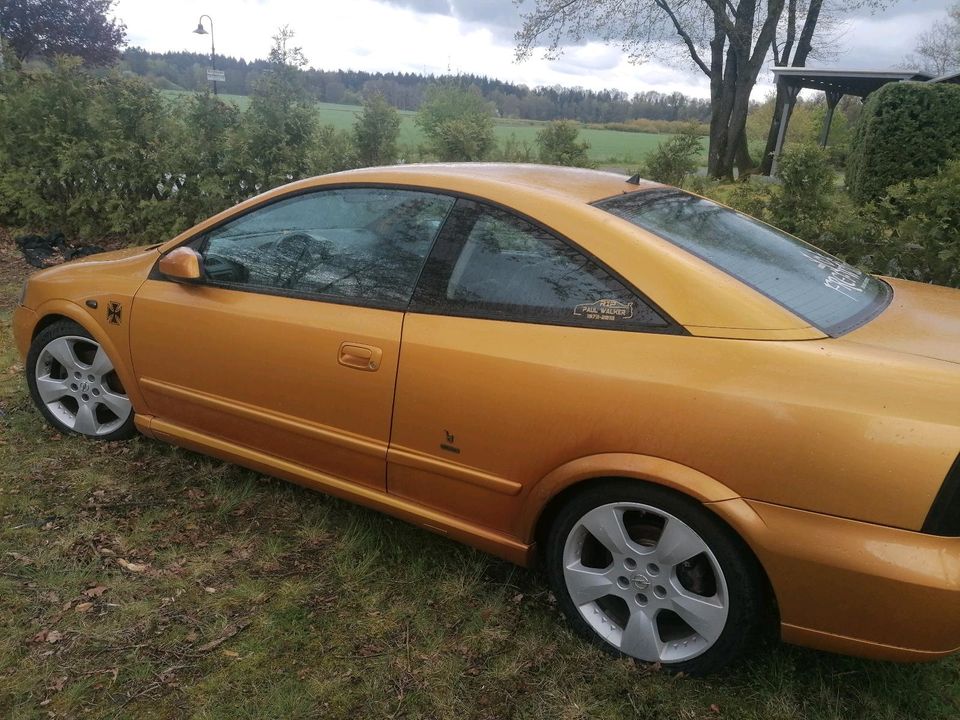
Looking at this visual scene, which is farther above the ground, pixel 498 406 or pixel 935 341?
pixel 935 341

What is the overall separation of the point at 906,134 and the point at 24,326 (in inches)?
384

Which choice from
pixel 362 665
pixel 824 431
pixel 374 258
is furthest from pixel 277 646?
pixel 824 431

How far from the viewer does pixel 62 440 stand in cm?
366

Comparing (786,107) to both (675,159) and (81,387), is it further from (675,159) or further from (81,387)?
(81,387)

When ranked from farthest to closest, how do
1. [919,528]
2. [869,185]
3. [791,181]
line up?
[869,185] < [791,181] < [919,528]

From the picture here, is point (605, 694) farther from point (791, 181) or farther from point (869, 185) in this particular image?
point (869, 185)

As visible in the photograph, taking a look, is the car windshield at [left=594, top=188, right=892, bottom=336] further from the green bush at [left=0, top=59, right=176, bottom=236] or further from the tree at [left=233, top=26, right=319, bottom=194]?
the green bush at [left=0, top=59, right=176, bottom=236]

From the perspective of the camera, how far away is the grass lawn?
84.0 inches

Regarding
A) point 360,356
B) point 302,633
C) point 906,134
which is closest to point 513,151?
point 906,134

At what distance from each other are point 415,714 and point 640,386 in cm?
117

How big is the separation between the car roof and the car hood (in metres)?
0.98

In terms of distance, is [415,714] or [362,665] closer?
[415,714]

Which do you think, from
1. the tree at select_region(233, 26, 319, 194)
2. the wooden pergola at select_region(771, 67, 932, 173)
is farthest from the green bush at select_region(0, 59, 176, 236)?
the wooden pergola at select_region(771, 67, 932, 173)

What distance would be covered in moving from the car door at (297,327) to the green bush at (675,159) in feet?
14.3
